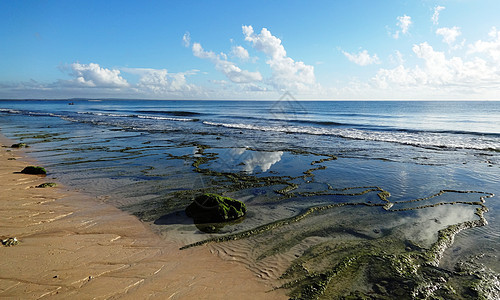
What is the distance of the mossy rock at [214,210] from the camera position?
7.37 m

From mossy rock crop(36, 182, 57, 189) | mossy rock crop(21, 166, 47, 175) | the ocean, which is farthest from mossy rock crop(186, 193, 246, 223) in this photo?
mossy rock crop(21, 166, 47, 175)

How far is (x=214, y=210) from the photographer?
743 cm

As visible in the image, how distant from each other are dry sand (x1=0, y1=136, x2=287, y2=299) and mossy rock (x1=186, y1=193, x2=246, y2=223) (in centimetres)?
135

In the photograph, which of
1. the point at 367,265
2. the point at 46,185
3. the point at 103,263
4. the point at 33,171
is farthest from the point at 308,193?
the point at 33,171

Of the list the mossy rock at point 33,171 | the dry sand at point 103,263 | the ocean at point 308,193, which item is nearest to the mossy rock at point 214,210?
the ocean at point 308,193

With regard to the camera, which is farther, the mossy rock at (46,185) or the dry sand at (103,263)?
the mossy rock at (46,185)

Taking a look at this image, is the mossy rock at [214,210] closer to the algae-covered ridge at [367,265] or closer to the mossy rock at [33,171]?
the algae-covered ridge at [367,265]

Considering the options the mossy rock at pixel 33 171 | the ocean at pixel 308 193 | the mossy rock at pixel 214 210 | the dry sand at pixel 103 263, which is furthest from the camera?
the mossy rock at pixel 33 171

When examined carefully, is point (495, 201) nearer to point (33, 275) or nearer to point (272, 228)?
point (272, 228)

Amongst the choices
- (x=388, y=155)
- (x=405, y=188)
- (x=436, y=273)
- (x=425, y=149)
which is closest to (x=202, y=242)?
(x=436, y=273)

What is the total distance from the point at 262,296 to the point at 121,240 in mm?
3707

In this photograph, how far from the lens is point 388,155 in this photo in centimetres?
1727

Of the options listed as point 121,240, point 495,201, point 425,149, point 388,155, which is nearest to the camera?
point 121,240

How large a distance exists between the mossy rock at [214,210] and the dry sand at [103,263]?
1347 mm
